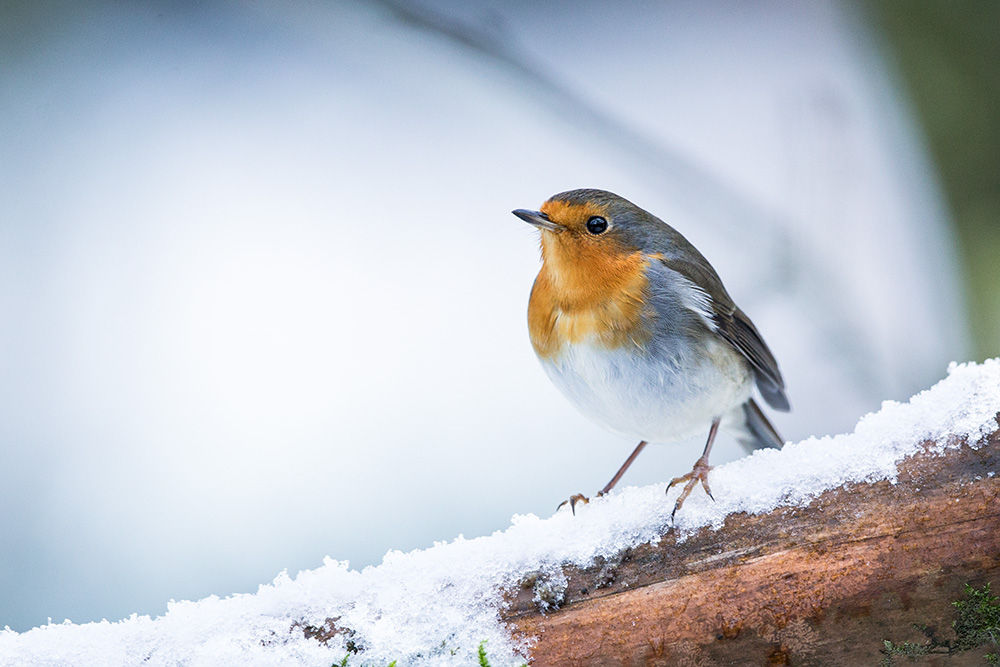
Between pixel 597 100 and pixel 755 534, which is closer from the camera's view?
pixel 755 534

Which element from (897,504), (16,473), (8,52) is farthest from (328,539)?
(8,52)

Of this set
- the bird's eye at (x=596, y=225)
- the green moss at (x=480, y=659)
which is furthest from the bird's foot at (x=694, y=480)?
the bird's eye at (x=596, y=225)

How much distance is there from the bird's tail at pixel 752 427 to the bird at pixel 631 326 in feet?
0.89

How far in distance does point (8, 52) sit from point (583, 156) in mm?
2906

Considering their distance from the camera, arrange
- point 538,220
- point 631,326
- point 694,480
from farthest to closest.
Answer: point 538,220, point 631,326, point 694,480

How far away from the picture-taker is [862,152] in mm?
3666

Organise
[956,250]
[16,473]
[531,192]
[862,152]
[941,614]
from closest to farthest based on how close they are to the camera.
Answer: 1. [941,614]
2. [956,250]
3. [16,473]
4. [862,152]
5. [531,192]

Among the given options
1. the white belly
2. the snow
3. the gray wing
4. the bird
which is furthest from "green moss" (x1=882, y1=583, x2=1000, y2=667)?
the gray wing

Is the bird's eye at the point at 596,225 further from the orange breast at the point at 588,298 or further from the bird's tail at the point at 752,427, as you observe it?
the bird's tail at the point at 752,427

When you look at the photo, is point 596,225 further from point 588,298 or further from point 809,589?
point 809,589

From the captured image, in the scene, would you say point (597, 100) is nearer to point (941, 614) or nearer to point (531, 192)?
point (531, 192)

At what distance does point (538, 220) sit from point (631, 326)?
1.41 feet

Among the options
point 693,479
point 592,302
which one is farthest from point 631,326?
point 693,479

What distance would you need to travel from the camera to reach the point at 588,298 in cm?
224
